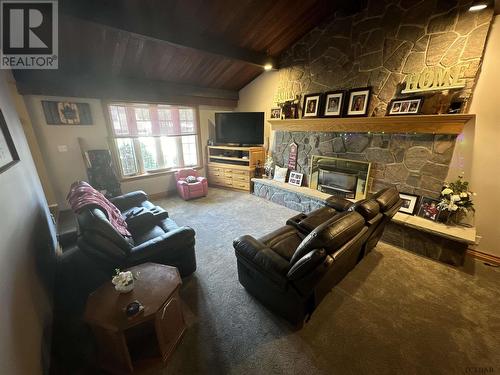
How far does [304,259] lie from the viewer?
4.49 feet

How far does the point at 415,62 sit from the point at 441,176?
1562 mm

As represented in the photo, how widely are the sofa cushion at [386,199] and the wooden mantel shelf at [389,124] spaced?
119cm

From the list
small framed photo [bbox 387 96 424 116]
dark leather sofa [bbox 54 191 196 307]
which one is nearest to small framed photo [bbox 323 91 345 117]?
small framed photo [bbox 387 96 424 116]

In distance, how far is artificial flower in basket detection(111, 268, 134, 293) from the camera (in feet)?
4.59

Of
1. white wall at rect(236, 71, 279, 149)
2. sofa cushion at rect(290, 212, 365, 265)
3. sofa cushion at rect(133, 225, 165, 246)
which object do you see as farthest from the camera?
white wall at rect(236, 71, 279, 149)

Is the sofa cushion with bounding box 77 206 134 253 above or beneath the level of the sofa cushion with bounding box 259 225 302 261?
above

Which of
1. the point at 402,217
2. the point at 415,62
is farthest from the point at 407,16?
the point at 402,217

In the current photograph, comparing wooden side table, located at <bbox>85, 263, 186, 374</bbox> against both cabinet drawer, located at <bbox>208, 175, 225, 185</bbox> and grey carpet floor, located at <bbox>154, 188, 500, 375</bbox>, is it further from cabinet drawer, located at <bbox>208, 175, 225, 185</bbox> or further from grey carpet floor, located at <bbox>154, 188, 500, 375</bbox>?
cabinet drawer, located at <bbox>208, 175, 225, 185</bbox>

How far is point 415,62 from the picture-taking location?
269 centimetres

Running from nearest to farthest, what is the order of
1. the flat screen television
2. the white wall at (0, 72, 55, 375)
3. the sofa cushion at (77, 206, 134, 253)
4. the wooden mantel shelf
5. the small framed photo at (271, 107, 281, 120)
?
the white wall at (0, 72, 55, 375)
the sofa cushion at (77, 206, 134, 253)
the wooden mantel shelf
the small framed photo at (271, 107, 281, 120)
the flat screen television

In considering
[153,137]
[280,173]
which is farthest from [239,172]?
[153,137]

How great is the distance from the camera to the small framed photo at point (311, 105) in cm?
370

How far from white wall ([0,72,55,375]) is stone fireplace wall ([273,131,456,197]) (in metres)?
4.01

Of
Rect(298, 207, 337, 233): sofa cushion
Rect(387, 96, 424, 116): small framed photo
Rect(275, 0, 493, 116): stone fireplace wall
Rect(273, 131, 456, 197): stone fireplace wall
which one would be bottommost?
Rect(298, 207, 337, 233): sofa cushion
